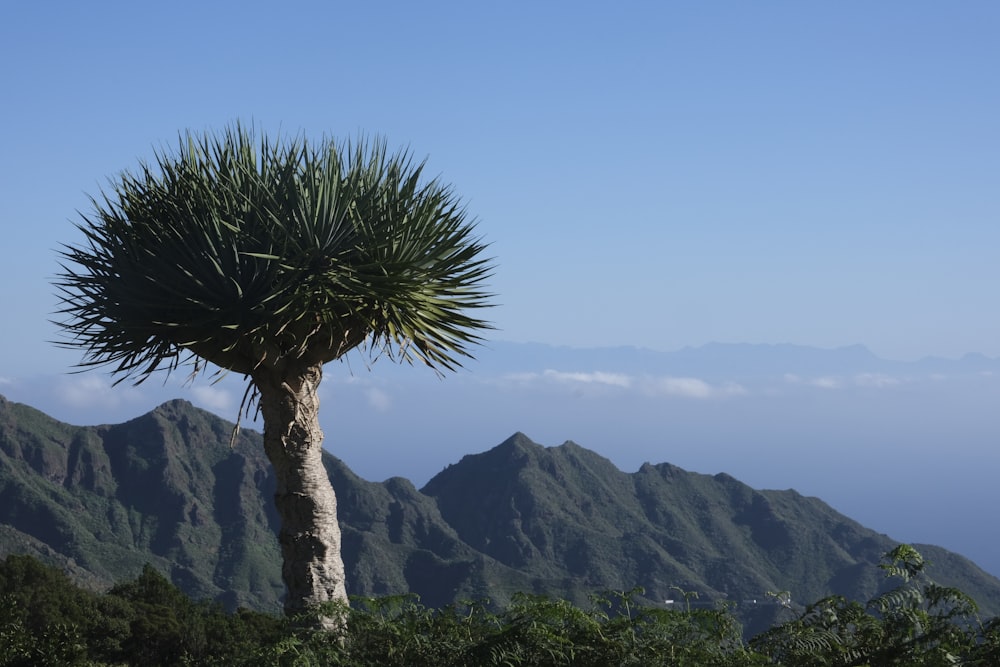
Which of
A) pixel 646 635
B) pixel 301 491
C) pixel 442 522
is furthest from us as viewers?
pixel 442 522

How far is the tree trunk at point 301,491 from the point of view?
1076 cm

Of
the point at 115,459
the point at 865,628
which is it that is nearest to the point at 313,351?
the point at 865,628

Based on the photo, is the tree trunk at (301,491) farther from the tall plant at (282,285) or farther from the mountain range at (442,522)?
the mountain range at (442,522)

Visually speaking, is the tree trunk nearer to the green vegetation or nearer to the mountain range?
the green vegetation

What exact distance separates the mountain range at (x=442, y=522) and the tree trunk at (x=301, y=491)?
101433 millimetres

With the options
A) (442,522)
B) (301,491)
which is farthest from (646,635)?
(442,522)

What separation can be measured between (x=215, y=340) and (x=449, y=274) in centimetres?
243

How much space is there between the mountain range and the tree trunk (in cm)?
10143

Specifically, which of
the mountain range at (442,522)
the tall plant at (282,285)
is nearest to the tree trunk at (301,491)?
the tall plant at (282,285)

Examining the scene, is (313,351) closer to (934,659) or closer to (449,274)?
(449,274)

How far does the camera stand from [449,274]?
470 inches

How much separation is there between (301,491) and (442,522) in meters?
157

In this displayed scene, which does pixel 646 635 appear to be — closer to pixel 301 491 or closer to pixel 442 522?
pixel 301 491

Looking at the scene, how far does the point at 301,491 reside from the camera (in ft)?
35.6
